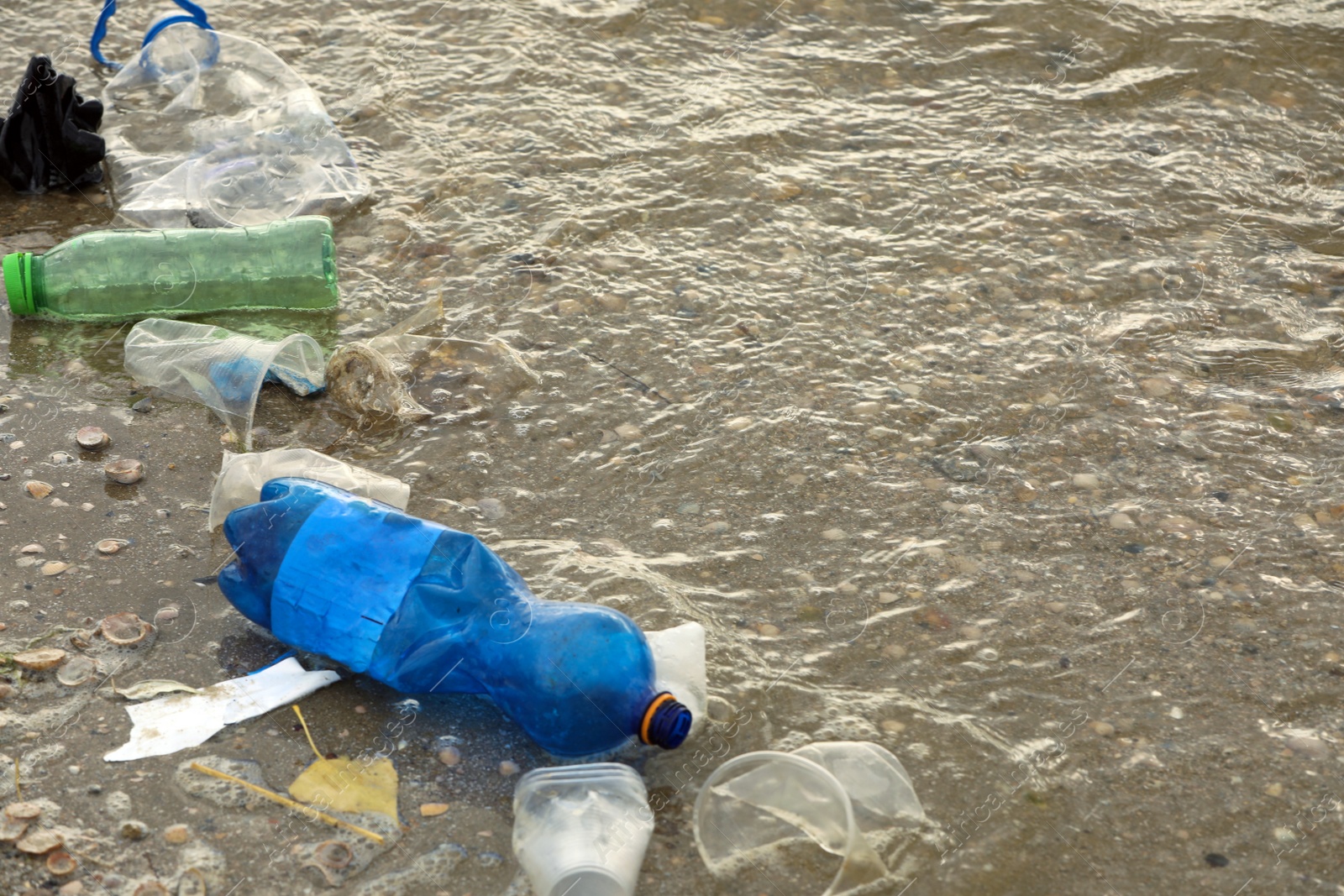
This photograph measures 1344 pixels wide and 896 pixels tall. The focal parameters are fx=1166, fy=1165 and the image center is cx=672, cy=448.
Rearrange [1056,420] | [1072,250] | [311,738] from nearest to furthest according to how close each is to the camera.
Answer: [311,738] < [1056,420] < [1072,250]

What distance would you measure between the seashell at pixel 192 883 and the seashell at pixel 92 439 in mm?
1167

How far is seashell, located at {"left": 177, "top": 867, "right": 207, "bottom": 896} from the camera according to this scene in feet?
5.58

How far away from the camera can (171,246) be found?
306 centimetres

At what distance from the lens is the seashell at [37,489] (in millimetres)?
2424

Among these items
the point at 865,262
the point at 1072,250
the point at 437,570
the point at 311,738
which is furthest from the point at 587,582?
the point at 1072,250

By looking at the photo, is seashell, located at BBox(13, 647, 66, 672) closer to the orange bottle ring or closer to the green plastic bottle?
the orange bottle ring

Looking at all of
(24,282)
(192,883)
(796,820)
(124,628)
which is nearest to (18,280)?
(24,282)

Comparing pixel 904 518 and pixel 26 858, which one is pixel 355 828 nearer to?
pixel 26 858

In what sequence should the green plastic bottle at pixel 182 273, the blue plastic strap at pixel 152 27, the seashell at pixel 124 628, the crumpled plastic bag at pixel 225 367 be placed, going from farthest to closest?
the blue plastic strap at pixel 152 27, the green plastic bottle at pixel 182 273, the crumpled plastic bag at pixel 225 367, the seashell at pixel 124 628

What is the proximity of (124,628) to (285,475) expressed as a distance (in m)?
0.45

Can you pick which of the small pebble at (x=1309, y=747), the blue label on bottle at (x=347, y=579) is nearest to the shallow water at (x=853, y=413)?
the small pebble at (x=1309, y=747)

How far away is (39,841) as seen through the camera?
5.72 ft

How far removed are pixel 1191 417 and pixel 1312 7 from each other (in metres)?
2.59

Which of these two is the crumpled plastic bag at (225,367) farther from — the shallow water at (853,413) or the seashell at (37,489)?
the seashell at (37,489)
